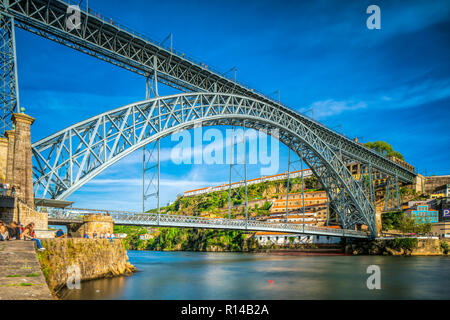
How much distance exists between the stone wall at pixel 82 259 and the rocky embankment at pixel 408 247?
41596mm

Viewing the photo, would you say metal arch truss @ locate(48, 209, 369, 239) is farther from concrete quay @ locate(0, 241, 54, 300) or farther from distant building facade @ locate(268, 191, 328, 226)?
distant building facade @ locate(268, 191, 328, 226)

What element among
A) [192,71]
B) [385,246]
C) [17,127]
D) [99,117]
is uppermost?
[192,71]

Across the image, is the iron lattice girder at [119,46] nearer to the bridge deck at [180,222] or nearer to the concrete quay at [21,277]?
the bridge deck at [180,222]

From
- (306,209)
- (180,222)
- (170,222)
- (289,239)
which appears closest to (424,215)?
(306,209)

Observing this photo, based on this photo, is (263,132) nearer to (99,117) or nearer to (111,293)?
(99,117)

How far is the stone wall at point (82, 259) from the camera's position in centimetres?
1498

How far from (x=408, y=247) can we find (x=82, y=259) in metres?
46.8

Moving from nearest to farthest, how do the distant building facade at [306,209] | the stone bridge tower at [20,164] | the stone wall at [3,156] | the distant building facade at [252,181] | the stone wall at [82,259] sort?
the stone wall at [82,259] → the stone bridge tower at [20,164] → the stone wall at [3,156] → the distant building facade at [306,209] → the distant building facade at [252,181]

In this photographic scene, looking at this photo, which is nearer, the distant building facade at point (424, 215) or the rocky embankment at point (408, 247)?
the rocky embankment at point (408, 247)

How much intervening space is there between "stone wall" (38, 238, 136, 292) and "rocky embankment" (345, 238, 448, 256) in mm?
41596

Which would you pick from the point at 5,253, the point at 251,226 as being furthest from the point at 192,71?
the point at 5,253

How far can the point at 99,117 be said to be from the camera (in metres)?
24.5

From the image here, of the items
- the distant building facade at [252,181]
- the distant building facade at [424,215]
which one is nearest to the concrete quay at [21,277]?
the distant building facade at [424,215]

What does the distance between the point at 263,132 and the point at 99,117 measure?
21018mm
